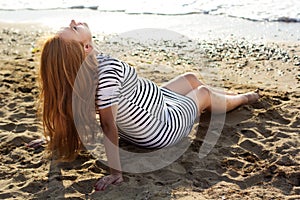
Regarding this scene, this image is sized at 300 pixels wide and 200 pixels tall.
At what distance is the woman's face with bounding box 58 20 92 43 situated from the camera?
315 centimetres

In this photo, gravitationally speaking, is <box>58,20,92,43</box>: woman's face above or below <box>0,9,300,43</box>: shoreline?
above

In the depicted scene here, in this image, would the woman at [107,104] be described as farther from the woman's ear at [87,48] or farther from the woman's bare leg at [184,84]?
the woman's bare leg at [184,84]

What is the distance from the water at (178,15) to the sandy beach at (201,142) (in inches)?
45.8

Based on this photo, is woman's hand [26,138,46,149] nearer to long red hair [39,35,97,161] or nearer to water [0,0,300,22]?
long red hair [39,35,97,161]

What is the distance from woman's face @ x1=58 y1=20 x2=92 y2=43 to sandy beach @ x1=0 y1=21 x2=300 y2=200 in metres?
0.98

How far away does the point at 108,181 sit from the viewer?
330 cm

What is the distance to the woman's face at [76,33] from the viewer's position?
10.3 feet

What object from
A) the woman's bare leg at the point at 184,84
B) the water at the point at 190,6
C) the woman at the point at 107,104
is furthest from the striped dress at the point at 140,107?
the water at the point at 190,6

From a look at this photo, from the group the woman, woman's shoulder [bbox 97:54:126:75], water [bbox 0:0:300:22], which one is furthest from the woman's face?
water [bbox 0:0:300:22]

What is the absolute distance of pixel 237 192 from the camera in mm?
3217

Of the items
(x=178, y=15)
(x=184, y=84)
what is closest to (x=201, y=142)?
(x=184, y=84)

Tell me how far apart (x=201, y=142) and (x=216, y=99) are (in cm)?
48

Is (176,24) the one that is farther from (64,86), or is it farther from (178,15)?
(64,86)

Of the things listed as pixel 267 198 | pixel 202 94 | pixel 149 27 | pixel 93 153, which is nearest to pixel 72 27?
pixel 93 153
